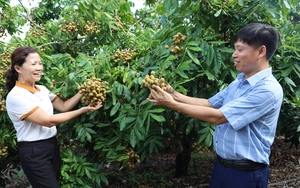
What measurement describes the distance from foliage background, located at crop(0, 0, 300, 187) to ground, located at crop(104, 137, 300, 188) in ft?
4.62

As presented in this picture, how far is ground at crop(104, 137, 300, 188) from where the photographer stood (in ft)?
15.5

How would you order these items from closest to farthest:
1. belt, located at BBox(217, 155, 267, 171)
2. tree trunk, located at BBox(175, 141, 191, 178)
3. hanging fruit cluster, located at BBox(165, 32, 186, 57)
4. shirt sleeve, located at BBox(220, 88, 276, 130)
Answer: shirt sleeve, located at BBox(220, 88, 276, 130) < belt, located at BBox(217, 155, 267, 171) < hanging fruit cluster, located at BBox(165, 32, 186, 57) < tree trunk, located at BBox(175, 141, 191, 178)

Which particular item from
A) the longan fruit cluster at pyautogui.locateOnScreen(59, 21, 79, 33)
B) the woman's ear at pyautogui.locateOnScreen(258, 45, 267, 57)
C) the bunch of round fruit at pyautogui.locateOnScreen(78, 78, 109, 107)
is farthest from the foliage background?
the woman's ear at pyautogui.locateOnScreen(258, 45, 267, 57)

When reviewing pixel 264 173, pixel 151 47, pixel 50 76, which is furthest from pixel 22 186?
pixel 264 173

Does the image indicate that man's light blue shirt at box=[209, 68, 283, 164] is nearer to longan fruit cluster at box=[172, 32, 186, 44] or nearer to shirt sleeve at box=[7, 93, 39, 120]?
longan fruit cluster at box=[172, 32, 186, 44]

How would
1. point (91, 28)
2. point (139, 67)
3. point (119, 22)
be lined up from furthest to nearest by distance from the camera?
point (119, 22) → point (91, 28) → point (139, 67)

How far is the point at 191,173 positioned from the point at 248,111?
3480 millimetres

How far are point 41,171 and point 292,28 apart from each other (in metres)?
2.31

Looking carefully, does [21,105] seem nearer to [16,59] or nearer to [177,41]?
[16,59]

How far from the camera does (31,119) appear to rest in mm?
2391

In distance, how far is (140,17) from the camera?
465cm

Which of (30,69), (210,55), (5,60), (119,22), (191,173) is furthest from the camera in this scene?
(191,173)

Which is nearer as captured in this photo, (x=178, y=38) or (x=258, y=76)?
(x=258, y=76)

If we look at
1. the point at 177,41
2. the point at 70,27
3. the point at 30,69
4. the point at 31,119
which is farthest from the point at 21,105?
the point at 70,27
